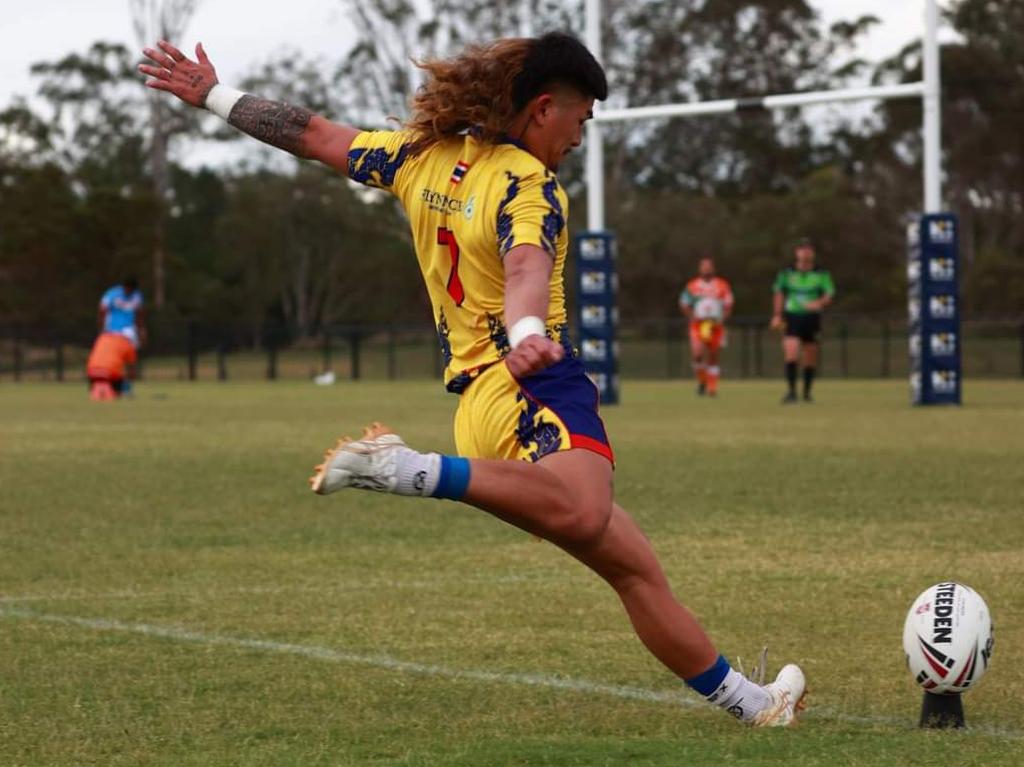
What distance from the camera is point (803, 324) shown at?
25.6 m

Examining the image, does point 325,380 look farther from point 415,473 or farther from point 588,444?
point 415,473

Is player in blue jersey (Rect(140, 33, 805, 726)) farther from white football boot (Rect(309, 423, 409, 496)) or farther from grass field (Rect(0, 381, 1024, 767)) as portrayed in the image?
grass field (Rect(0, 381, 1024, 767))

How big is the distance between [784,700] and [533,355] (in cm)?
135

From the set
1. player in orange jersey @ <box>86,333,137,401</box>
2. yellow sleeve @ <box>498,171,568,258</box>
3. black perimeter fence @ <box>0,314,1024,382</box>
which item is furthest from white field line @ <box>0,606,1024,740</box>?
black perimeter fence @ <box>0,314,1024,382</box>

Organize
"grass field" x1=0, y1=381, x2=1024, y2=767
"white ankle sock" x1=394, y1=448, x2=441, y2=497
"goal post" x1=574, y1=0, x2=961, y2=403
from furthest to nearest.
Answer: "goal post" x1=574, y1=0, x2=961, y2=403 < "grass field" x1=0, y1=381, x2=1024, y2=767 < "white ankle sock" x1=394, y1=448, x2=441, y2=497

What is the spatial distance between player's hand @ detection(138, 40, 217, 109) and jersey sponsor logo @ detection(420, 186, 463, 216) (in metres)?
0.98

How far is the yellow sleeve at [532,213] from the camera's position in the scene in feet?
15.0

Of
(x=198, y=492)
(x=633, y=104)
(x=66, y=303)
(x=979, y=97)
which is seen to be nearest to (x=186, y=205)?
(x=66, y=303)

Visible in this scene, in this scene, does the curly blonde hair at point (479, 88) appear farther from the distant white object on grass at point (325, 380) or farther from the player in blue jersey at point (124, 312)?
the distant white object on grass at point (325, 380)

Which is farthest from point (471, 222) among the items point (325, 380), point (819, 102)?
point (325, 380)

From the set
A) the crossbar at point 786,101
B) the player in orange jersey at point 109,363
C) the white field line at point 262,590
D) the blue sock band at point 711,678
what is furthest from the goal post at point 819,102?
the blue sock band at point 711,678

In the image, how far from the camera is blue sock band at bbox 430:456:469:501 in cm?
441

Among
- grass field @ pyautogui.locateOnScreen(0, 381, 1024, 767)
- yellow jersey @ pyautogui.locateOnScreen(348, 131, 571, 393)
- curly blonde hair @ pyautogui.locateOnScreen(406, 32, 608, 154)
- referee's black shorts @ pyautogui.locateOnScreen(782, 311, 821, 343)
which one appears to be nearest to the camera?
yellow jersey @ pyautogui.locateOnScreen(348, 131, 571, 393)

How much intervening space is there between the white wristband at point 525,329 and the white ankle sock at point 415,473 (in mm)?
330
